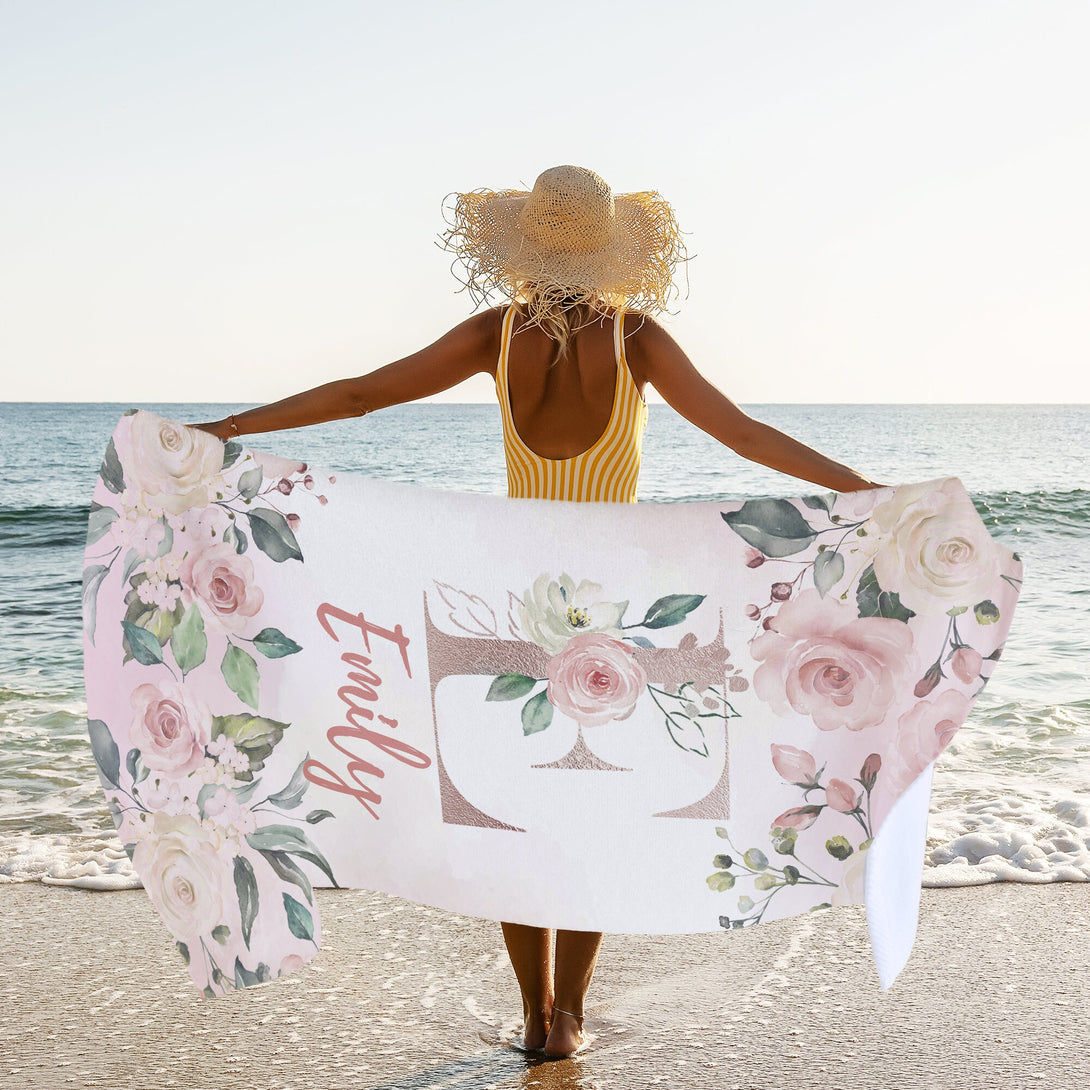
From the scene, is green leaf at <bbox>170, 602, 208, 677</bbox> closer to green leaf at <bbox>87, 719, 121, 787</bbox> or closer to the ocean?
green leaf at <bbox>87, 719, 121, 787</bbox>

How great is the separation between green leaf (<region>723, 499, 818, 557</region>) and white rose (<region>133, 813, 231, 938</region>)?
47.1 inches

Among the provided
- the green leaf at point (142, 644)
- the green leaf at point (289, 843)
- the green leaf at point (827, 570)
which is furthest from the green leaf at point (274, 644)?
the green leaf at point (827, 570)

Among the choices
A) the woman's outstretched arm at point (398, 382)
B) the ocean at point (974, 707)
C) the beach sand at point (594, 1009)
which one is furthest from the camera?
the ocean at point (974, 707)

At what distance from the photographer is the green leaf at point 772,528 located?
1.91 metres

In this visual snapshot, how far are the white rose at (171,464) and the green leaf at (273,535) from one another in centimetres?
12

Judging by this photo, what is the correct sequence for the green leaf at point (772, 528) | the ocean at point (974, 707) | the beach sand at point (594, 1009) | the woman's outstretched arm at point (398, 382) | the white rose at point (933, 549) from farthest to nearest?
the ocean at point (974, 707) → the woman's outstretched arm at point (398, 382) → the beach sand at point (594, 1009) → the green leaf at point (772, 528) → the white rose at point (933, 549)

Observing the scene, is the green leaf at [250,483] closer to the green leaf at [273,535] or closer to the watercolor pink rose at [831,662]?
the green leaf at [273,535]

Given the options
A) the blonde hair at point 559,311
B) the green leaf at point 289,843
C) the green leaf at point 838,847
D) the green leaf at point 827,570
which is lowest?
the green leaf at point 289,843

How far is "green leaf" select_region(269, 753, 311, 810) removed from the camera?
205 centimetres

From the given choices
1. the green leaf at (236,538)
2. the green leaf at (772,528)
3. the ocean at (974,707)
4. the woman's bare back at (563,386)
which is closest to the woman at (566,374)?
the woman's bare back at (563,386)

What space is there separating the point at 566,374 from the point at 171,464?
83 centimetres

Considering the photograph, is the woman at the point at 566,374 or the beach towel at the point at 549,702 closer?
the beach towel at the point at 549,702

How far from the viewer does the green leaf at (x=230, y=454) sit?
208 centimetres

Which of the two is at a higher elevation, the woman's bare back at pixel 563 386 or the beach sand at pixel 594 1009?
the woman's bare back at pixel 563 386
